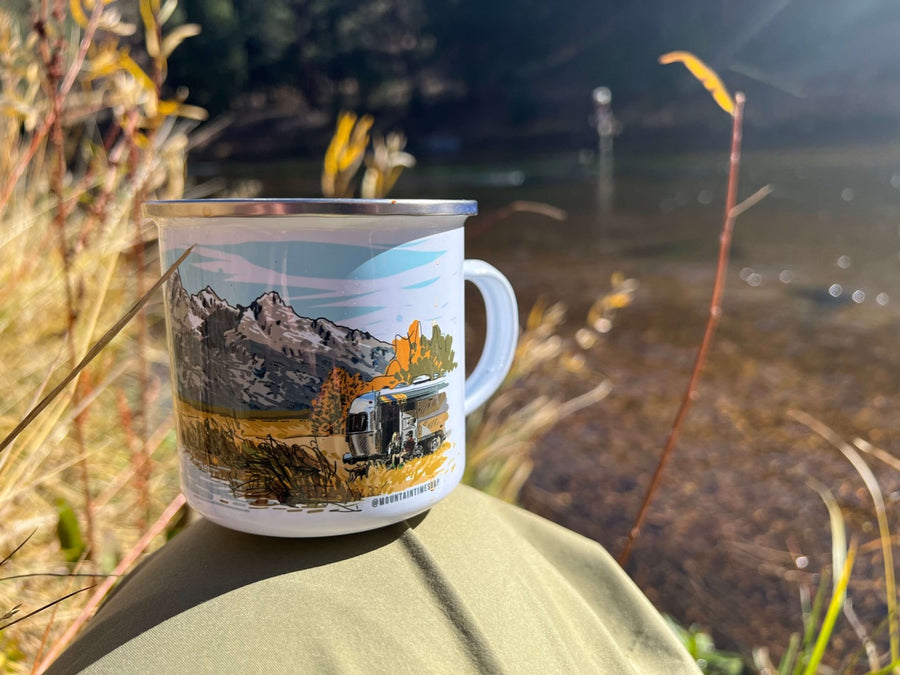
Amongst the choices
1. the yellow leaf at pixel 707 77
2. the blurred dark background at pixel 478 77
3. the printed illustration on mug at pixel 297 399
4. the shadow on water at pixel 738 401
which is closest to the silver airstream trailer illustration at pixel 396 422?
the printed illustration on mug at pixel 297 399

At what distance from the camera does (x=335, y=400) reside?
0.38m

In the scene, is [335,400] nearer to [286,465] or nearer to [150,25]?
[286,465]

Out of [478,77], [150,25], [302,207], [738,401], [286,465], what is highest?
[478,77]

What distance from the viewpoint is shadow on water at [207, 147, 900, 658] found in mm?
1489

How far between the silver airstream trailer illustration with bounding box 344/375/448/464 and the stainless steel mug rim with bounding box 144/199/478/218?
0.10 metres

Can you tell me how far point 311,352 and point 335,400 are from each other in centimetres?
3

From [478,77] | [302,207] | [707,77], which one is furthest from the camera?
[478,77]

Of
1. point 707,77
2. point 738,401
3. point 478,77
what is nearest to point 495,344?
point 707,77

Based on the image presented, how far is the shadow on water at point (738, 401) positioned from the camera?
1489mm

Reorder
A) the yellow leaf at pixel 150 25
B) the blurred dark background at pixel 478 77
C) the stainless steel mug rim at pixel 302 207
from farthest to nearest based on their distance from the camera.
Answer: the blurred dark background at pixel 478 77
the yellow leaf at pixel 150 25
the stainless steel mug rim at pixel 302 207

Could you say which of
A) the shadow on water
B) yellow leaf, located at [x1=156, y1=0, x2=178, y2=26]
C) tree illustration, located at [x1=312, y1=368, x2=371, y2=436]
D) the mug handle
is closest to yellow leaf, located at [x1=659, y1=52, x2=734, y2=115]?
the mug handle

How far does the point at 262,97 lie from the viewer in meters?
15.4

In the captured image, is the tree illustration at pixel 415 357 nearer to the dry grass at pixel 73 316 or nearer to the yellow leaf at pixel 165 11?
the dry grass at pixel 73 316

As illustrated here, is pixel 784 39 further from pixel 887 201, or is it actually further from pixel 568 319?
pixel 568 319
